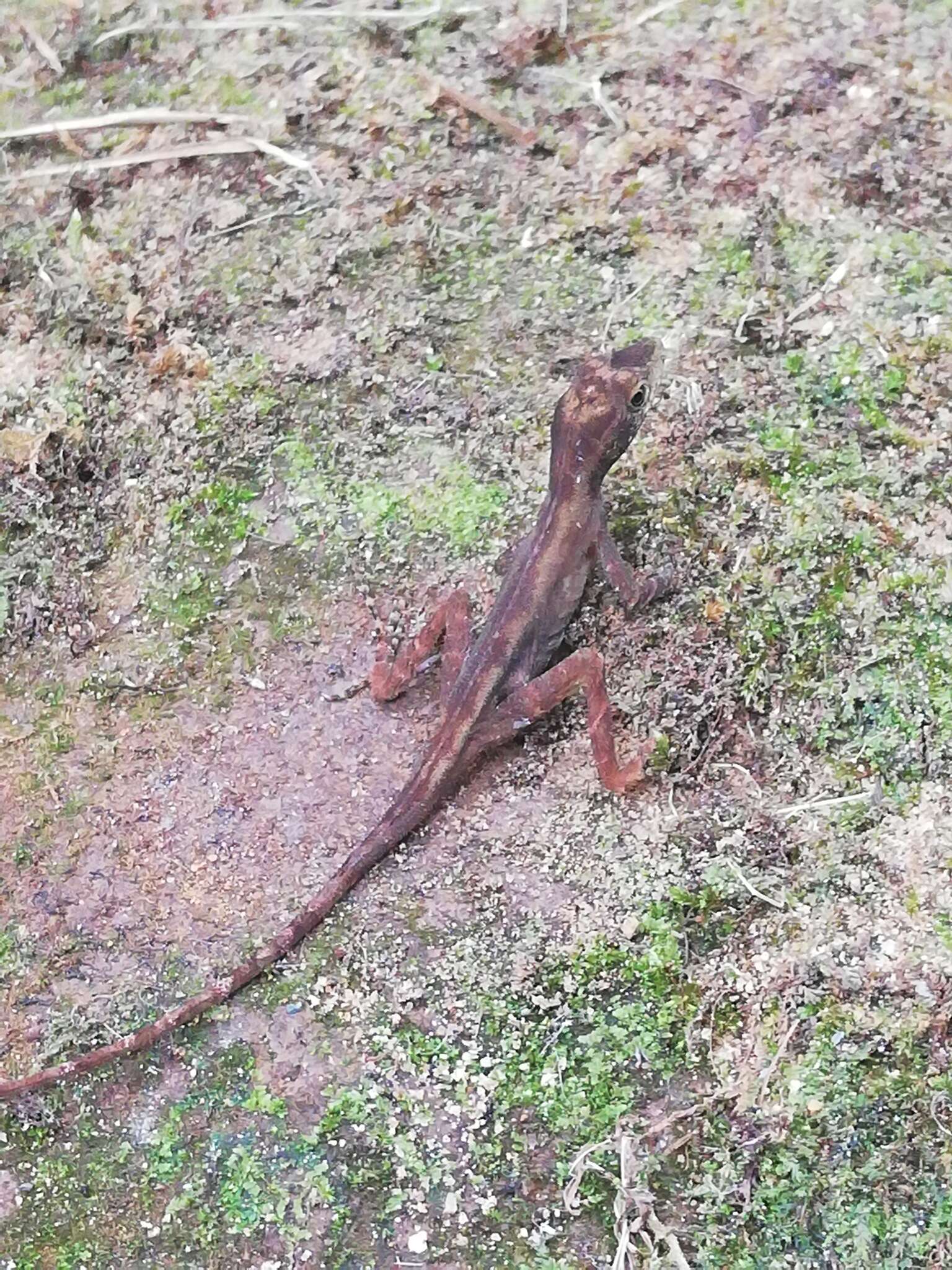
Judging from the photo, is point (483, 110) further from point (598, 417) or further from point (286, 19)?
point (598, 417)

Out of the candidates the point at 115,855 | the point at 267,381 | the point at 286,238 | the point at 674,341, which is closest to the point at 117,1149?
the point at 115,855

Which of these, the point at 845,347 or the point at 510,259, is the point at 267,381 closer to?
the point at 510,259

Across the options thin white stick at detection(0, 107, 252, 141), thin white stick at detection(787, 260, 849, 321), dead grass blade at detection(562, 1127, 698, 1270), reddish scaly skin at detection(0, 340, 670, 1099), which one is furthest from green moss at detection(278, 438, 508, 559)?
thin white stick at detection(0, 107, 252, 141)

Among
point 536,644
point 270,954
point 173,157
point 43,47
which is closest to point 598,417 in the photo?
point 536,644

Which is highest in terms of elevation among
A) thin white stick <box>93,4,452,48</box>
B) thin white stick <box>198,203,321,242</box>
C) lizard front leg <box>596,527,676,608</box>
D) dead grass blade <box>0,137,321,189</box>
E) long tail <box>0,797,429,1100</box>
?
thin white stick <box>93,4,452,48</box>

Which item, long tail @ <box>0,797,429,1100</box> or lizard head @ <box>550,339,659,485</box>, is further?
lizard head @ <box>550,339,659,485</box>

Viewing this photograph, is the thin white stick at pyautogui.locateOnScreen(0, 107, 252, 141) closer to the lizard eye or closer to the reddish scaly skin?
the reddish scaly skin
